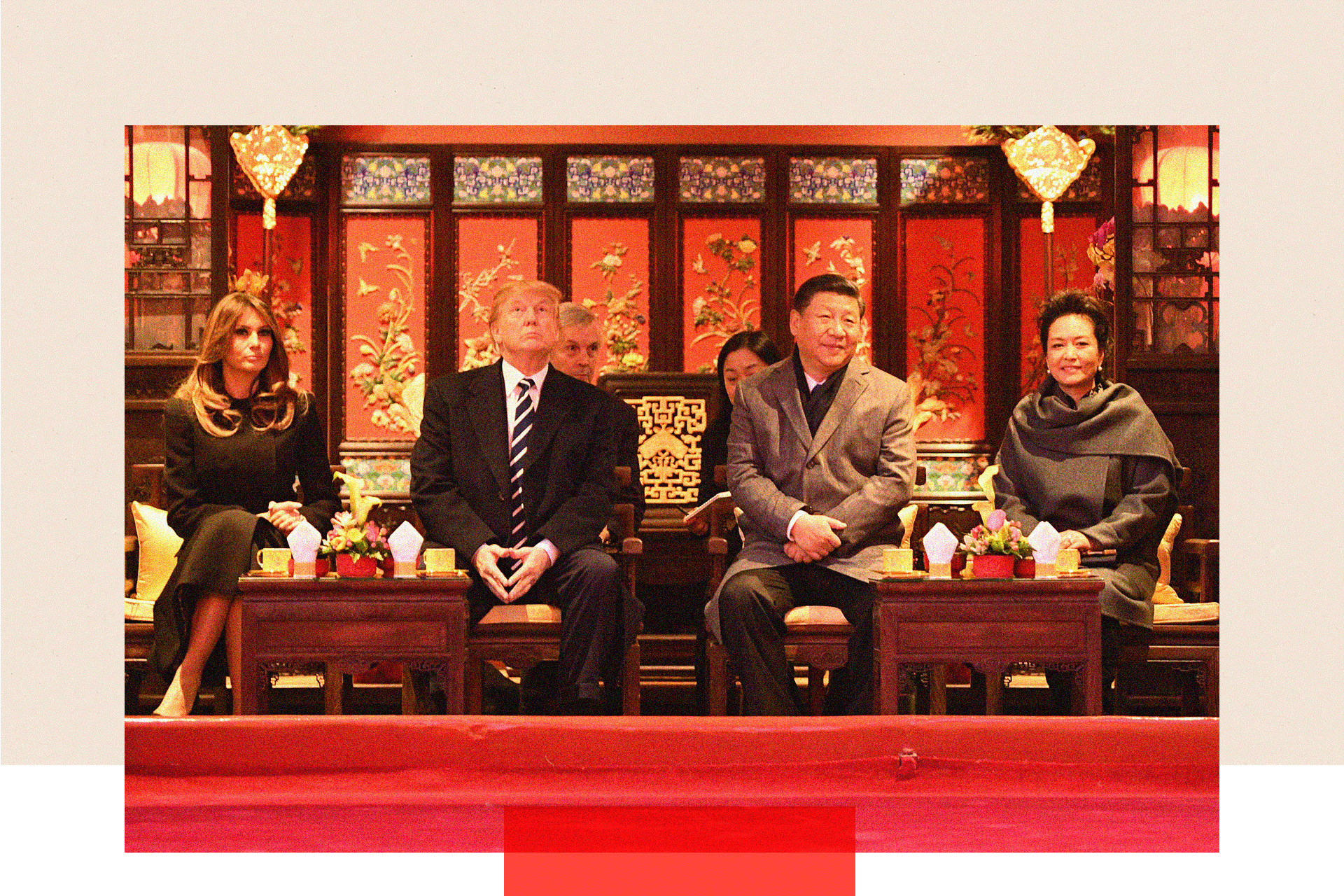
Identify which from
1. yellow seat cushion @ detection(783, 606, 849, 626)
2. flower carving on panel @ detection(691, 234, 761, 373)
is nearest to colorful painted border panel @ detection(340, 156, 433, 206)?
flower carving on panel @ detection(691, 234, 761, 373)

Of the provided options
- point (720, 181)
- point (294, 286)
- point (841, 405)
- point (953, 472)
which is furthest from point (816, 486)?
point (294, 286)

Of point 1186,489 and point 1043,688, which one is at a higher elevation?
point 1186,489

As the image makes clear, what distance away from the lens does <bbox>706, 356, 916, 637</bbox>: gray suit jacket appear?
4203mm

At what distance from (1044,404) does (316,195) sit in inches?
143

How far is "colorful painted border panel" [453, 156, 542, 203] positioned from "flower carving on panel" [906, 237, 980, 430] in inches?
70.4

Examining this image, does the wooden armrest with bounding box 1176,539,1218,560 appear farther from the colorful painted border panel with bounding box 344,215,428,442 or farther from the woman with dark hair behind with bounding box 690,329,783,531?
the colorful painted border panel with bounding box 344,215,428,442

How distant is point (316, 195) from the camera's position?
6789 mm

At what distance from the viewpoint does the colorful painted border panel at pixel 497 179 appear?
22.5 ft

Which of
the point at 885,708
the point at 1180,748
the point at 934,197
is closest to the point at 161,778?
the point at 885,708

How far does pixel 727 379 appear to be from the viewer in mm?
5098

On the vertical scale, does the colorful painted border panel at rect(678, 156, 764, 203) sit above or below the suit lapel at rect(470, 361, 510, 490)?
above

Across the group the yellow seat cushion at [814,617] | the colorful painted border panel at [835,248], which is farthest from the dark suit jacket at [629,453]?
the colorful painted border panel at [835,248]

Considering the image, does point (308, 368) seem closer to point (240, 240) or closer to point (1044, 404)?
point (240, 240)

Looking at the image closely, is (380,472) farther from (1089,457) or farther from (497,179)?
(1089,457)
